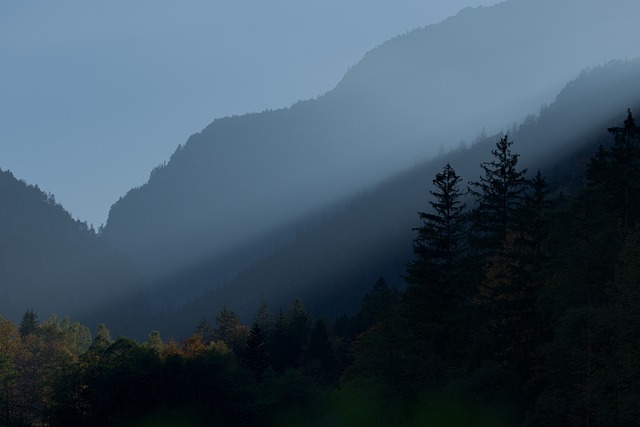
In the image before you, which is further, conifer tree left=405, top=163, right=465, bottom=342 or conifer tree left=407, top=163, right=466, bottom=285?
conifer tree left=407, top=163, right=466, bottom=285

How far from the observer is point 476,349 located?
45.9 metres

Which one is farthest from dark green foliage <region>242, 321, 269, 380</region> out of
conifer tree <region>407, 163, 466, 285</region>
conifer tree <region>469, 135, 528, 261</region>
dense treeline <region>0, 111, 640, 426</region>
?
conifer tree <region>469, 135, 528, 261</region>

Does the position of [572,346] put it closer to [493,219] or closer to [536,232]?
[536,232]

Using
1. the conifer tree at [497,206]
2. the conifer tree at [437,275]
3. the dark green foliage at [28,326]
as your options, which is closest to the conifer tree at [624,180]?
the conifer tree at [497,206]

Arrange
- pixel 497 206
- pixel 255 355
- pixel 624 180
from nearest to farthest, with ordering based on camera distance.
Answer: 1. pixel 624 180
2. pixel 497 206
3. pixel 255 355

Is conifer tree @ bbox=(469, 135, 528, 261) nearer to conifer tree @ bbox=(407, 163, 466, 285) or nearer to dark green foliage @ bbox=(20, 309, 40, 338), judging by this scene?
conifer tree @ bbox=(407, 163, 466, 285)

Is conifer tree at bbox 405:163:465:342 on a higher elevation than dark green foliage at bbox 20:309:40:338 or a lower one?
lower

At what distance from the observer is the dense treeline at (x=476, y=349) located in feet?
112

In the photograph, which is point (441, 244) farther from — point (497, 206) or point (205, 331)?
point (205, 331)

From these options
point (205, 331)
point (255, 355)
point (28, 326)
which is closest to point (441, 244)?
point (255, 355)

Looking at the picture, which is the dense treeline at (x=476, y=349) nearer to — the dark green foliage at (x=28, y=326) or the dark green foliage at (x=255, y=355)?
the dark green foliage at (x=255, y=355)

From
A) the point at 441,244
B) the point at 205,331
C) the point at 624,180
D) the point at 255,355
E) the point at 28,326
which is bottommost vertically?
the point at 255,355

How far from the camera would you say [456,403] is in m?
42.4

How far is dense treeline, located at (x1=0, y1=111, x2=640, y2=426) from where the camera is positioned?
1340 inches
